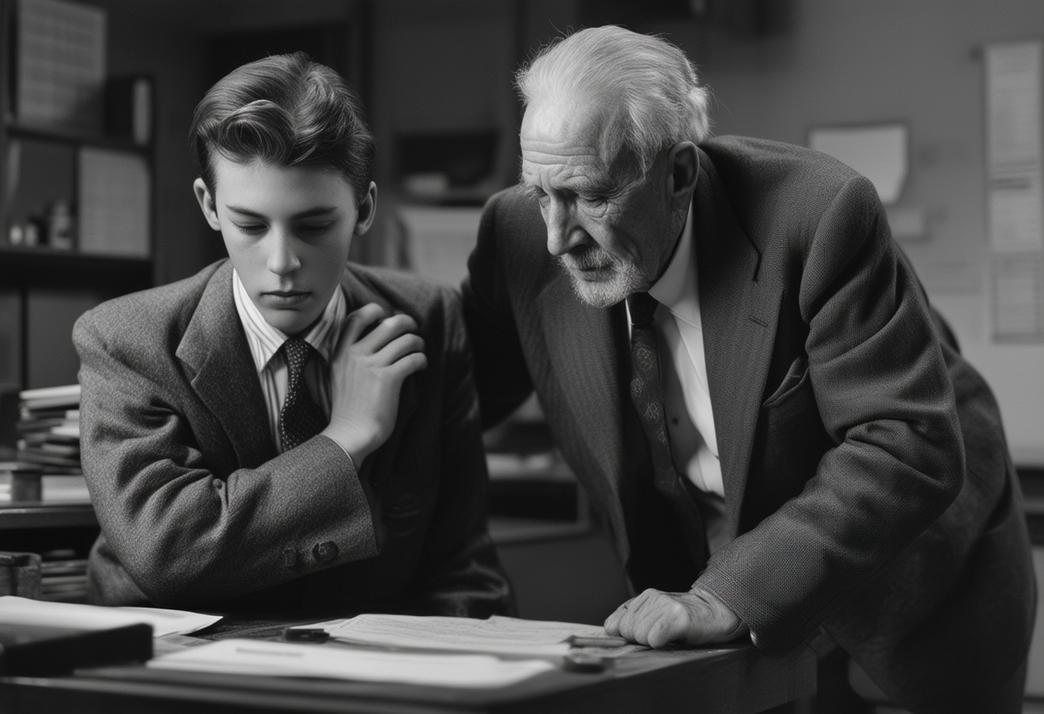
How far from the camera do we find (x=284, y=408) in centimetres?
155

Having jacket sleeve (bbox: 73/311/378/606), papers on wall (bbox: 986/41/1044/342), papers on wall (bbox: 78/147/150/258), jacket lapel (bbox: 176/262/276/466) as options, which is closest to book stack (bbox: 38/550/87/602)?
jacket sleeve (bbox: 73/311/378/606)

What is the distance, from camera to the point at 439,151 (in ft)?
17.6

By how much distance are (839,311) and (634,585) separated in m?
0.47

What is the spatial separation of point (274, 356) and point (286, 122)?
0.28 metres

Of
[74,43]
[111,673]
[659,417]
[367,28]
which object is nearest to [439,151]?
[367,28]

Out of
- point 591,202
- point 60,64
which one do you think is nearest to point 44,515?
point 591,202

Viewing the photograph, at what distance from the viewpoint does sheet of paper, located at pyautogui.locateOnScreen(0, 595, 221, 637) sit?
122 cm

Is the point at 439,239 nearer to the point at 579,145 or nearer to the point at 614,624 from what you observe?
the point at 579,145

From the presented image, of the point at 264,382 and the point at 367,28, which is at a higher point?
the point at 367,28

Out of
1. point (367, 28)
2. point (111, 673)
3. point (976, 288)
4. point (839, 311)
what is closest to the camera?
point (111, 673)

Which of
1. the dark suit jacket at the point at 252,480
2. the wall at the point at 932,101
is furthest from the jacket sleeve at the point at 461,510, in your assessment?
the wall at the point at 932,101

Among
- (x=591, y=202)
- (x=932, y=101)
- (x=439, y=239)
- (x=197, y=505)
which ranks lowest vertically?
(x=197, y=505)

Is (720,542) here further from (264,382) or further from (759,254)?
(264,382)

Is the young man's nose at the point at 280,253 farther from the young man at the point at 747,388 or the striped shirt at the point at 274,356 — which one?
the young man at the point at 747,388
